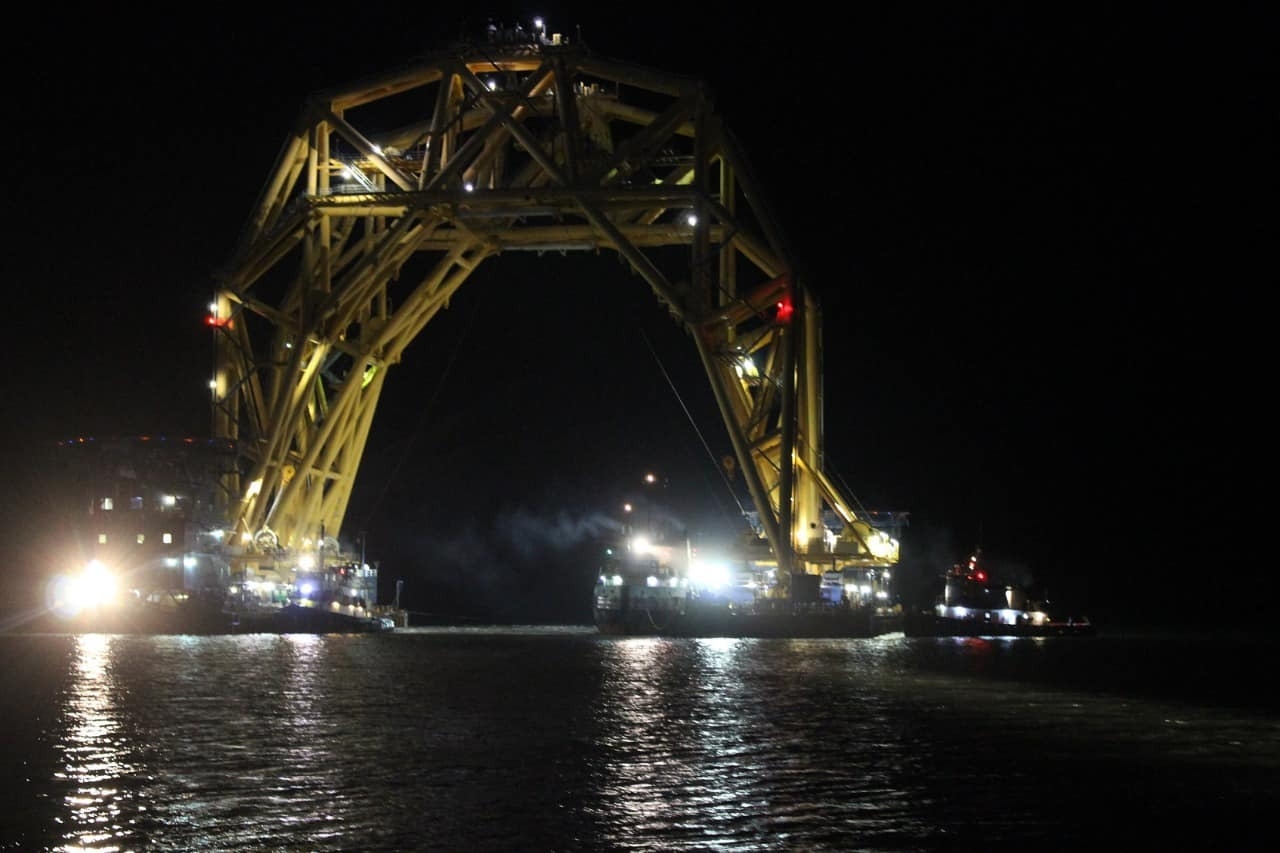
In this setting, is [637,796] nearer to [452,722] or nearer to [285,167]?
[452,722]

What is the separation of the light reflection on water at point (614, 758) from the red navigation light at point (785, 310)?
18815 millimetres

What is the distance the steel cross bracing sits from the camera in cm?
4888

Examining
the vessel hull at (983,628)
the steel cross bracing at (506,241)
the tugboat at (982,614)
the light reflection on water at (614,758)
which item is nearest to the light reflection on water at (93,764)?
the light reflection on water at (614,758)

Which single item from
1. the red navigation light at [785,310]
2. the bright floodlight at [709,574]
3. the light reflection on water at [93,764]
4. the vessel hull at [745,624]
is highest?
the red navigation light at [785,310]

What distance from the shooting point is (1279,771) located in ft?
54.2

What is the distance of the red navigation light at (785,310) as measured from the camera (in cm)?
4994

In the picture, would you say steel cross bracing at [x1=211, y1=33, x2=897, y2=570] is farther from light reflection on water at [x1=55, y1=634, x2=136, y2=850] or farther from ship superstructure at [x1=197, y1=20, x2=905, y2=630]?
light reflection on water at [x1=55, y1=634, x2=136, y2=850]

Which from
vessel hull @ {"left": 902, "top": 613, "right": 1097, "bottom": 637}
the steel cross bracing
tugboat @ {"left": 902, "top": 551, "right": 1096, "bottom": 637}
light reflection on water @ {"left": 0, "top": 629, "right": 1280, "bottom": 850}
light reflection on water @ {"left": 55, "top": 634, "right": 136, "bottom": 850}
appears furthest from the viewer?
tugboat @ {"left": 902, "top": 551, "right": 1096, "bottom": 637}

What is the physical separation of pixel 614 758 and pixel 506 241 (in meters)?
38.4

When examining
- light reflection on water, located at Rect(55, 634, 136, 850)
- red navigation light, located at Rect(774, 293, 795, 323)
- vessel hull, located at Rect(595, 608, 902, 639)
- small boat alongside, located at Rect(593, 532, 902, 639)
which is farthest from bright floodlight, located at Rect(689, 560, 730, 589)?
light reflection on water, located at Rect(55, 634, 136, 850)

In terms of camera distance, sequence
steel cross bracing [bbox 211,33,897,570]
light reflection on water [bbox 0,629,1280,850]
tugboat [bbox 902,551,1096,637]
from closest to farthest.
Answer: light reflection on water [bbox 0,629,1280,850]
steel cross bracing [bbox 211,33,897,570]
tugboat [bbox 902,551,1096,637]

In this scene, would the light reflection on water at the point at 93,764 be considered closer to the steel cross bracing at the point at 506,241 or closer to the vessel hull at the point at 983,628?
the steel cross bracing at the point at 506,241

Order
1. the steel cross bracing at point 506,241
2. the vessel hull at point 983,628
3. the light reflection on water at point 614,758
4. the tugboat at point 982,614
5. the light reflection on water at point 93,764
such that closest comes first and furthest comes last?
the light reflection on water at point 93,764 < the light reflection on water at point 614,758 < the steel cross bracing at point 506,241 < the vessel hull at point 983,628 < the tugboat at point 982,614

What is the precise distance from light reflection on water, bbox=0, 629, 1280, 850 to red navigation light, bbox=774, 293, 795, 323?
1882cm
